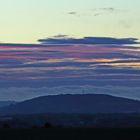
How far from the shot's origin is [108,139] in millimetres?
95375

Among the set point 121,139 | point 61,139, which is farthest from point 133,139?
point 61,139

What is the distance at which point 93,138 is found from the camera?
9794 centimetres

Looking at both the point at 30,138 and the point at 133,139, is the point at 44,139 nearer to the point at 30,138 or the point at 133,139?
the point at 30,138

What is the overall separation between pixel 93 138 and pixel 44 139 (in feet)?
20.8

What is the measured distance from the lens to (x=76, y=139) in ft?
314

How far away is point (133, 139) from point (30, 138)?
1366 cm

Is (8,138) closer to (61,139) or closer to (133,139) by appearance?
(61,139)

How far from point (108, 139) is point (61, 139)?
19.5ft

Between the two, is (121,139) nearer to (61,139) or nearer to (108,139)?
(108,139)

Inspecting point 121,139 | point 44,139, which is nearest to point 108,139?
point 121,139

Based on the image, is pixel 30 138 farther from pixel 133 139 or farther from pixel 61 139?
pixel 133 139

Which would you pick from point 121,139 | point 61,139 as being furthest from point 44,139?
point 121,139

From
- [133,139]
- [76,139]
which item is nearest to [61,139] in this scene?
[76,139]

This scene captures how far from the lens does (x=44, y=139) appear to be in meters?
96.2
